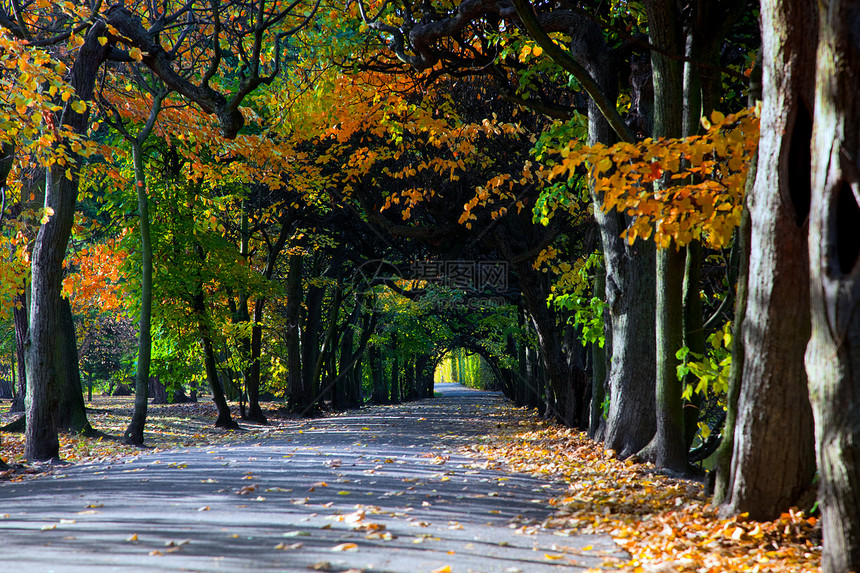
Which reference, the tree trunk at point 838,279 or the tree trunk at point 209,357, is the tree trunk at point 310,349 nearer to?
the tree trunk at point 209,357

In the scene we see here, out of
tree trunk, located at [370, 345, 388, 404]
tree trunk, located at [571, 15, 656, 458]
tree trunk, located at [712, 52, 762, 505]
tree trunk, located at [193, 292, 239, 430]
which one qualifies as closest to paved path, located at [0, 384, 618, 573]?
tree trunk, located at [712, 52, 762, 505]

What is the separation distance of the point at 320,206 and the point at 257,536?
15.2 meters

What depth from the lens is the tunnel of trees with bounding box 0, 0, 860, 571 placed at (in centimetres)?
434

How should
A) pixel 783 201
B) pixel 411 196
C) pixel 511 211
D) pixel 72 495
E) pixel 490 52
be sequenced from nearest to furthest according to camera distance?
pixel 783 201
pixel 72 495
pixel 490 52
pixel 411 196
pixel 511 211

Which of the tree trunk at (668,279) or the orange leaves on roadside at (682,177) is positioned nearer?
the orange leaves on roadside at (682,177)

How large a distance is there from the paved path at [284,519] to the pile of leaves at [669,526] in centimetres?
28

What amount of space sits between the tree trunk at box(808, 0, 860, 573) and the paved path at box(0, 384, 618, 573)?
1.39 meters

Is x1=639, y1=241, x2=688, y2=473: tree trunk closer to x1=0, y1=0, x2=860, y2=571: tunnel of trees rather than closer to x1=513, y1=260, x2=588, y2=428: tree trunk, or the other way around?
x1=0, y1=0, x2=860, y2=571: tunnel of trees

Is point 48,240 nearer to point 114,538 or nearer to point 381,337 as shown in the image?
point 114,538

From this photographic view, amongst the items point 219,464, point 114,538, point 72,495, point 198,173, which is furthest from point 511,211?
point 114,538

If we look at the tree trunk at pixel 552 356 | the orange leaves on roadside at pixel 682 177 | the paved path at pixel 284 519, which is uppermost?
the orange leaves on roadside at pixel 682 177

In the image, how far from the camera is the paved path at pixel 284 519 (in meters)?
4.00

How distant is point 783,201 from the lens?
434 cm

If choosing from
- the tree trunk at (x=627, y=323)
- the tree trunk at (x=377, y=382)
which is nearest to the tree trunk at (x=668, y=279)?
the tree trunk at (x=627, y=323)
